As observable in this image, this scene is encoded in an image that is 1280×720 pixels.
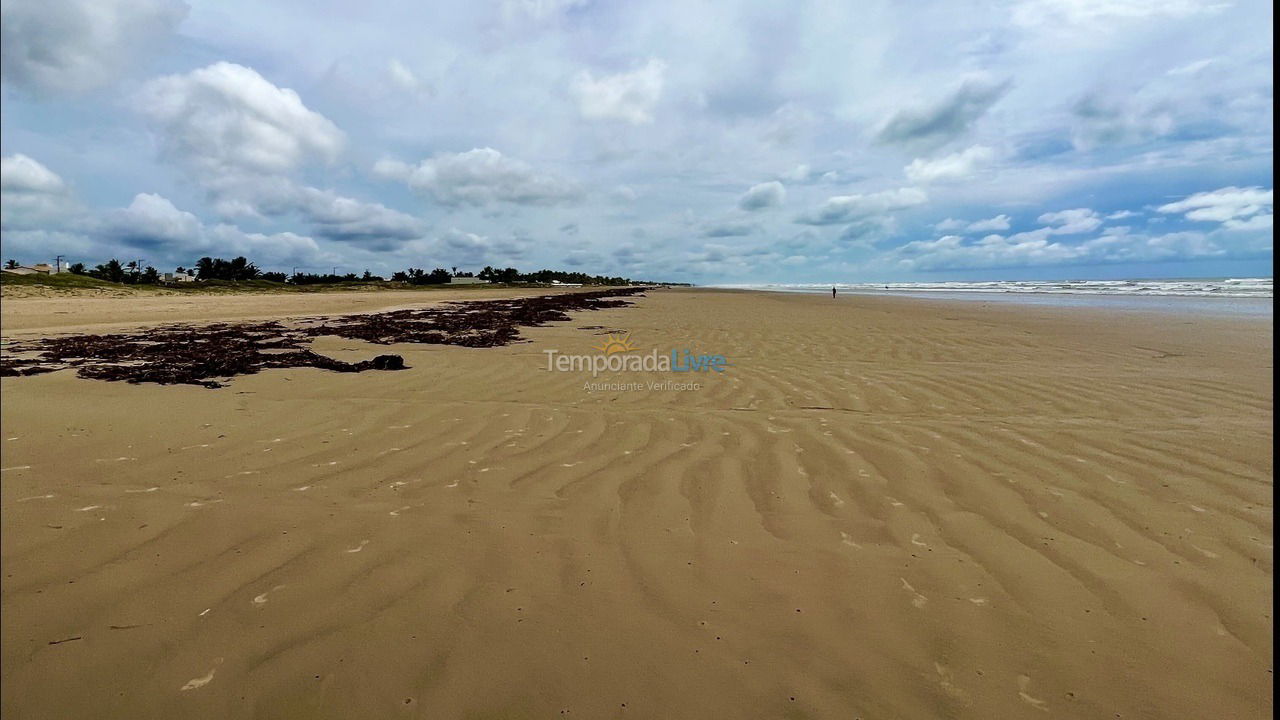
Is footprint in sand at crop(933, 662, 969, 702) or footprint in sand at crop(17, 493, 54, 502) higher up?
footprint in sand at crop(17, 493, 54, 502)

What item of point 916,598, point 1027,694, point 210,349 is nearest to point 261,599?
point 916,598

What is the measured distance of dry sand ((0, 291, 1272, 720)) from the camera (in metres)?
1.96

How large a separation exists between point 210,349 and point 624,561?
10083 millimetres

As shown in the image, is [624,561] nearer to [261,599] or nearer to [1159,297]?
[261,599]

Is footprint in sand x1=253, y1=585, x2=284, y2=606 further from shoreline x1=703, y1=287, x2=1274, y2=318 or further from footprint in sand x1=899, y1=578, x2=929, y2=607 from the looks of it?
shoreline x1=703, y1=287, x2=1274, y2=318

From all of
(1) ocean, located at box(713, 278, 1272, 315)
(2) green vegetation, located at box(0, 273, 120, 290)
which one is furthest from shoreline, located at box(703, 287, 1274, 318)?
(2) green vegetation, located at box(0, 273, 120, 290)

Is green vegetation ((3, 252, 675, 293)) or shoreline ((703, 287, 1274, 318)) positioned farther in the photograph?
green vegetation ((3, 252, 675, 293))

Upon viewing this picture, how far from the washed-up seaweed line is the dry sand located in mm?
1408

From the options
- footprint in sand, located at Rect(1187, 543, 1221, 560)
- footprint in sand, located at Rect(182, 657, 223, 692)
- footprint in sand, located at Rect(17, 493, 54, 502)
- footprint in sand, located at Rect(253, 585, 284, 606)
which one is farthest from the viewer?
footprint in sand, located at Rect(17, 493, 54, 502)

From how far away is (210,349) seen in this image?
30.7ft

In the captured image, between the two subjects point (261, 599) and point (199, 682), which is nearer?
point (199, 682)

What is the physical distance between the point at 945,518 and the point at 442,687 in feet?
10.1

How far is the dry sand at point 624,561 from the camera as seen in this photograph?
196 centimetres

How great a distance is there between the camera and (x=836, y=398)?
6.72m
